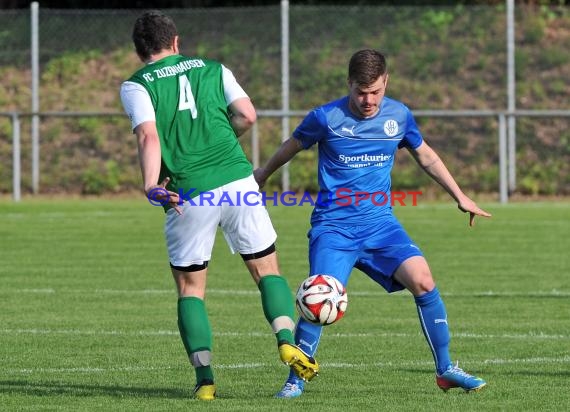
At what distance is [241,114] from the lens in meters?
7.31

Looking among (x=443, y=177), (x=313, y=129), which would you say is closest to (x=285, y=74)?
(x=443, y=177)

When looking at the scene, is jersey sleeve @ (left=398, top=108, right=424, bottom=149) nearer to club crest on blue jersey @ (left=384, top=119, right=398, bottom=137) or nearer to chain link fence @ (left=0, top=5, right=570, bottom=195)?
club crest on blue jersey @ (left=384, top=119, right=398, bottom=137)

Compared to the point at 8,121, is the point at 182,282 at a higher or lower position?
lower

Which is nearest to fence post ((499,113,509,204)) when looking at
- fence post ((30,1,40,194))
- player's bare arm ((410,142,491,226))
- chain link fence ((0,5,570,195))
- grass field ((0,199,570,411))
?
chain link fence ((0,5,570,195))

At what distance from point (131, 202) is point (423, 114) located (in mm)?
5080

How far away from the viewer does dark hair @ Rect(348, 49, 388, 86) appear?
7293 millimetres

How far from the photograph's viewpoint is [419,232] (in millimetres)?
18391

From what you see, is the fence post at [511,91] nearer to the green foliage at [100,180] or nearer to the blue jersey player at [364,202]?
the green foliage at [100,180]

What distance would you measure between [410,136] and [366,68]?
2.10 ft

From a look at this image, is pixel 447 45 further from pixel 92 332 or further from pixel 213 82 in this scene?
pixel 213 82

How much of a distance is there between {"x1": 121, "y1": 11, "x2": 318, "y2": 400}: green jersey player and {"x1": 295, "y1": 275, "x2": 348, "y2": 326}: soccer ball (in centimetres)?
9

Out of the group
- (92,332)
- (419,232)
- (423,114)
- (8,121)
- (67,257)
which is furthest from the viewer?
(8,121)

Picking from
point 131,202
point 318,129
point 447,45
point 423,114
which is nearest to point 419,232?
point 423,114

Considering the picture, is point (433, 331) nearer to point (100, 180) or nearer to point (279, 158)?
point (279, 158)
